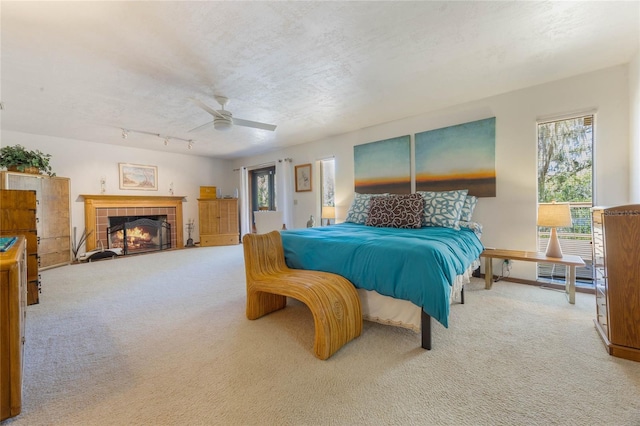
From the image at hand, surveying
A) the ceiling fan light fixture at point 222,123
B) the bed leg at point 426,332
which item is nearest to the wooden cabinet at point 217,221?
the ceiling fan light fixture at point 222,123

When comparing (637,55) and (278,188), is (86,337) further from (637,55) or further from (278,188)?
(637,55)

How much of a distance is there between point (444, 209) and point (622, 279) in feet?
5.13

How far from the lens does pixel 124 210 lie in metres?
5.50

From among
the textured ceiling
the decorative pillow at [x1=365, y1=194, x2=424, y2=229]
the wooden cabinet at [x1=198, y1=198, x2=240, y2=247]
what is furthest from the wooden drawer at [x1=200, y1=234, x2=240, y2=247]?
the decorative pillow at [x1=365, y1=194, x2=424, y2=229]

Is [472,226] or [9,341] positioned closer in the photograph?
[9,341]

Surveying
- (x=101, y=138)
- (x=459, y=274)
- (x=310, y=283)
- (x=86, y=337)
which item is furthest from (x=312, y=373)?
(x=101, y=138)

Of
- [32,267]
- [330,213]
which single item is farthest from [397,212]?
[32,267]

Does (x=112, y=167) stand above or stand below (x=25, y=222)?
above

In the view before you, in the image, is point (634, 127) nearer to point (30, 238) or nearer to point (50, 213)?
point (30, 238)

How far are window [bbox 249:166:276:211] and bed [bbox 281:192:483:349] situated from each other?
4.27 m

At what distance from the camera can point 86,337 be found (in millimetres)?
1962

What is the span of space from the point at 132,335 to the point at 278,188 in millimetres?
4406

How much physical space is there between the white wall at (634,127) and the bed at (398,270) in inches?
65.7

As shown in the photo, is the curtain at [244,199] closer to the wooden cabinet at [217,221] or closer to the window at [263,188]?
the window at [263,188]
